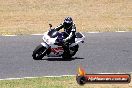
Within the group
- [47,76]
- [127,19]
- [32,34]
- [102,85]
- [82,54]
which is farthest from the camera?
[127,19]

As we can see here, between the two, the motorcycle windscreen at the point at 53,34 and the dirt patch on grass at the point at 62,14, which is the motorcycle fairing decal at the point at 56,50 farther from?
the dirt patch on grass at the point at 62,14

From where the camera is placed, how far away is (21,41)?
23906 mm

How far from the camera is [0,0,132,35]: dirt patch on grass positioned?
27531 mm

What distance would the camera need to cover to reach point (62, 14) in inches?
1232

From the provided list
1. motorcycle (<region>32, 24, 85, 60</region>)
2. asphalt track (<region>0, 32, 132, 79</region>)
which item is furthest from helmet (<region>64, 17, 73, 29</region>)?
asphalt track (<region>0, 32, 132, 79</region>)

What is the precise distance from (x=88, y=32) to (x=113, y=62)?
6.05 meters

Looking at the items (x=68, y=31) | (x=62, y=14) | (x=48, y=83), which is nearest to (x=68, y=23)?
(x=68, y=31)

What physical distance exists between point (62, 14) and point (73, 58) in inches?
413

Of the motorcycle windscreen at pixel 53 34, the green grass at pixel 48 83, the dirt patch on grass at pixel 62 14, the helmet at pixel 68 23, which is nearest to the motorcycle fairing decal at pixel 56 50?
the motorcycle windscreen at pixel 53 34

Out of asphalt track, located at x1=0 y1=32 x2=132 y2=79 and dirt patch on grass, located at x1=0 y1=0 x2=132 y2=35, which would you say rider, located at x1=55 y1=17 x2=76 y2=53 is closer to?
asphalt track, located at x1=0 y1=32 x2=132 y2=79

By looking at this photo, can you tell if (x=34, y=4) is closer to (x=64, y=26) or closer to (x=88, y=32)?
(x=88, y=32)

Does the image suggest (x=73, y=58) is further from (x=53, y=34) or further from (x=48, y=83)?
(x=48, y=83)

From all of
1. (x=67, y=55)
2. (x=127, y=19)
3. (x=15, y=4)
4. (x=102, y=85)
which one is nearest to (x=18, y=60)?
(x=67, y=55)

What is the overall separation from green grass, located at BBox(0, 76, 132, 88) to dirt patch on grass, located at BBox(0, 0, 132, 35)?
9.10 metres
